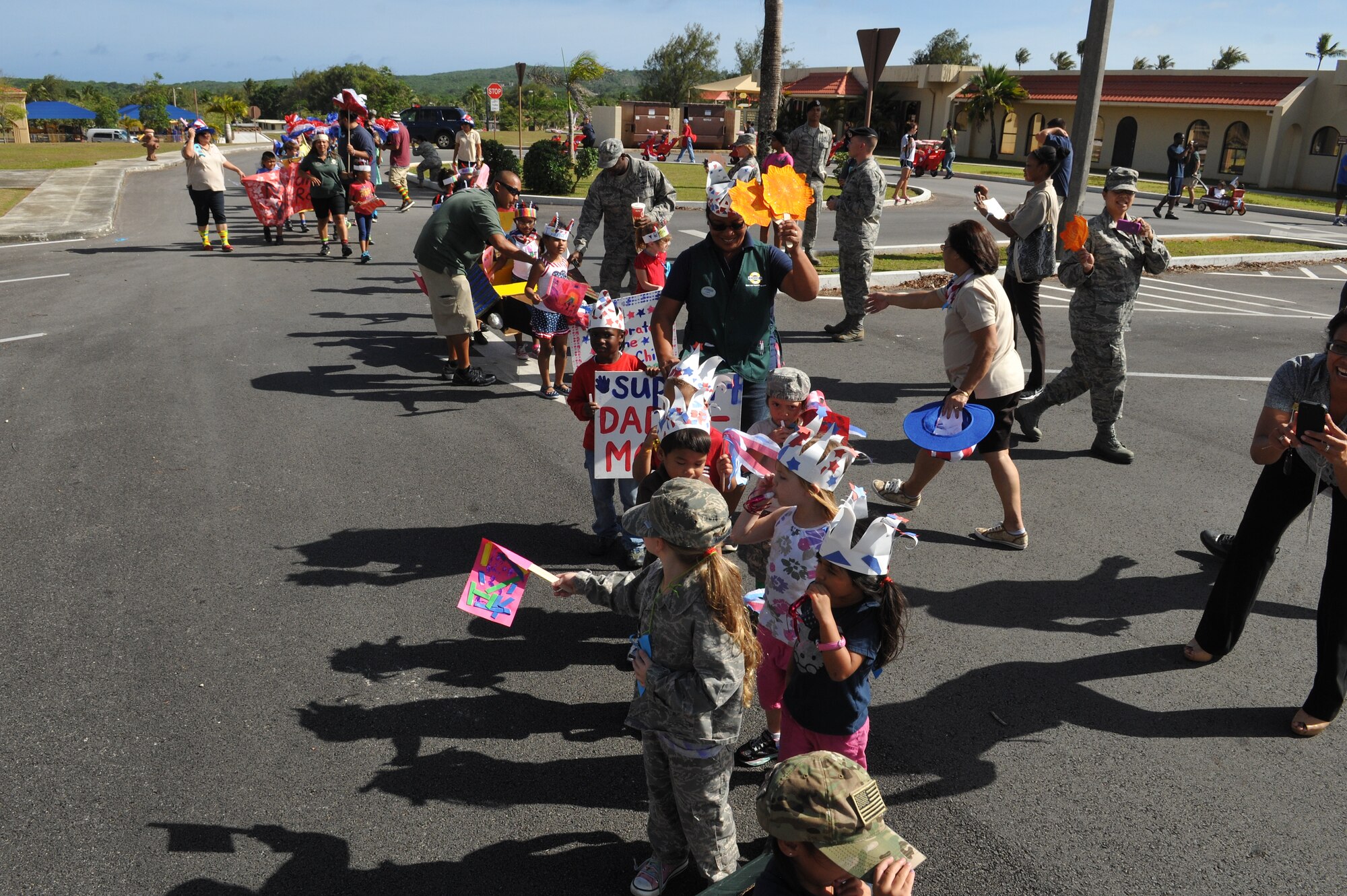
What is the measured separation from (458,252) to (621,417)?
13.5ft

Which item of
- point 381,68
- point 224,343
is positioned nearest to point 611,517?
point 224,343

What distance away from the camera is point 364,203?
14.6 metres

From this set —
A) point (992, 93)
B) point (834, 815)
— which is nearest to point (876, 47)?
point (834, 815)

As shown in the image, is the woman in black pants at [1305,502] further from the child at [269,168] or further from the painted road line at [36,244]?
the painted road line at [36,244]

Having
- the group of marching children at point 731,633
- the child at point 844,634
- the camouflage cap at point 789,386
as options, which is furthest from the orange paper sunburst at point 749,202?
the child at point 844,634

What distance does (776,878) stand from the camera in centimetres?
220

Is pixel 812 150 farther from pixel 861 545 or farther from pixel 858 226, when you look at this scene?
pixel 861 545

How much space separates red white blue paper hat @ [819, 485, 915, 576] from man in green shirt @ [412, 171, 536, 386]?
6112 mm

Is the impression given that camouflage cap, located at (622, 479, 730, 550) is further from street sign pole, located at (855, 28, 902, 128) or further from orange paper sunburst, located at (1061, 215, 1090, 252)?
street sign pole, located at (855, 28, 902, 128)

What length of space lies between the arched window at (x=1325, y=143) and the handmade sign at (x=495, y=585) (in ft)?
144

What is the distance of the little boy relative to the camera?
2.01 meters

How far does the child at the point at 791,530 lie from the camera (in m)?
3.39

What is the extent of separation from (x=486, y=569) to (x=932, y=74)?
52499 millimetres

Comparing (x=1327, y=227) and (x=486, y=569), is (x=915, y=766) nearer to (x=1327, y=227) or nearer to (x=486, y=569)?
(x=486, y=569)
